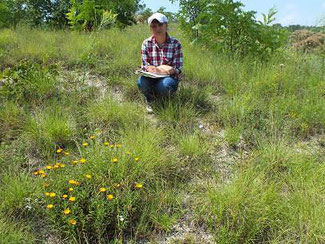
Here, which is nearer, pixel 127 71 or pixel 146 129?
pixel 146 129

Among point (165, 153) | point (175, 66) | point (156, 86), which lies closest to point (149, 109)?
point (156, 86)

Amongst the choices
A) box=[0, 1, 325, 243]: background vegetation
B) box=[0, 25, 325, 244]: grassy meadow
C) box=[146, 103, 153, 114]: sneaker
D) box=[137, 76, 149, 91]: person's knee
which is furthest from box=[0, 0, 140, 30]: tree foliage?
box=[146, 103, 153, 114]: sneaker

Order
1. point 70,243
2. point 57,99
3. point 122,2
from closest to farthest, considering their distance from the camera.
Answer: point 70,243, point 57,99, point 122,2

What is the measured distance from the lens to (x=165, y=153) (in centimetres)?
308

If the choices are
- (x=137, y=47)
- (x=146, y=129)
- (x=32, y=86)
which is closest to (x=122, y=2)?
(x=137, y=47)

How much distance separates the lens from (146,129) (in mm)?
3434

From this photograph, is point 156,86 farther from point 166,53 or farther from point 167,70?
point 166,53

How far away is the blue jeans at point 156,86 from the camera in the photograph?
12.5ft

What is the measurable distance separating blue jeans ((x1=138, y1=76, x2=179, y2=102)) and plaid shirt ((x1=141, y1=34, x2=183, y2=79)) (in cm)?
17

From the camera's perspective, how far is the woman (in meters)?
3.82

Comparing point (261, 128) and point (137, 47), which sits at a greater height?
point (137, 47)

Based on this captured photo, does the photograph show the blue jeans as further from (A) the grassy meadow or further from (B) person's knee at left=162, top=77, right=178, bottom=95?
(A) the grassy meadow

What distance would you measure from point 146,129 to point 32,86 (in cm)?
169

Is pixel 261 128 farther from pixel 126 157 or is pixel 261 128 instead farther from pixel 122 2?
pixel 122 2
